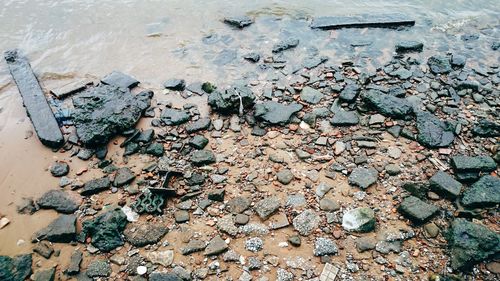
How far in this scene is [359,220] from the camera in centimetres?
365

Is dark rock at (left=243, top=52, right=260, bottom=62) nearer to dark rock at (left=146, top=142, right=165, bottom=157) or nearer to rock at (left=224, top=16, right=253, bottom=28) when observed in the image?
rock at (left=224, top=16, right=253, bottom=28)

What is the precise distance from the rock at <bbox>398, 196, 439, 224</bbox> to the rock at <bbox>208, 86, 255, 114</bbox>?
2355mm

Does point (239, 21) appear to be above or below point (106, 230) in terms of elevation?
above

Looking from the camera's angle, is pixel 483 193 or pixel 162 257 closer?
pixel 162 257

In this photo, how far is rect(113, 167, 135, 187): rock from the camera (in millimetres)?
4141

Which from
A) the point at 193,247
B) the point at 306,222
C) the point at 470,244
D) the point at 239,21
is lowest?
the point at 193,247

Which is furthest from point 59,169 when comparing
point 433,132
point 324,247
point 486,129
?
point 486,129

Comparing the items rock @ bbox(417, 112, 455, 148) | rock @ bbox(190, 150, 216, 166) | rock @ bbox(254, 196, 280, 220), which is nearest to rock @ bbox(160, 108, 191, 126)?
rock @ bbox(190, 150, 216, 166)

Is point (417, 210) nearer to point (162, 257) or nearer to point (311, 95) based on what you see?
point (311, 95)

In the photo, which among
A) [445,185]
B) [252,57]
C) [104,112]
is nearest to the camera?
[445,185]

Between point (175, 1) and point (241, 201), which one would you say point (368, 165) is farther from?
point (175, 1)

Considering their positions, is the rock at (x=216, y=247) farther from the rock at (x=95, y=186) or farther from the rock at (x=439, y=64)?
the rock at (x=439, y=64)

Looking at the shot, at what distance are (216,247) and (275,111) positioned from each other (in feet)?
7.01

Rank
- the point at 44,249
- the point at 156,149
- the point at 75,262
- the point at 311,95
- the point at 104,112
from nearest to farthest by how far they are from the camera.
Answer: the point at 75,262
the point at 44,249
the point at 156,149
the point at 104,112
the point at 311,95
